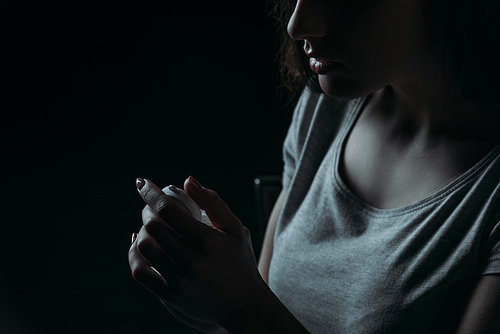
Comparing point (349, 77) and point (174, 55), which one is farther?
point (174, 55)

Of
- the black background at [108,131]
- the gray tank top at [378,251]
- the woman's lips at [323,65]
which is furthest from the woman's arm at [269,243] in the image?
the black background at [108,131]

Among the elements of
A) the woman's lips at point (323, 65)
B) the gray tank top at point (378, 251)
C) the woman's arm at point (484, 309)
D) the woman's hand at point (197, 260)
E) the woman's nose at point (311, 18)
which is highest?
the woman's nose at point (311, 18)

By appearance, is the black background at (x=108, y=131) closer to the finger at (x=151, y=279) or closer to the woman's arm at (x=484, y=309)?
the finger at (x=151, y=279)

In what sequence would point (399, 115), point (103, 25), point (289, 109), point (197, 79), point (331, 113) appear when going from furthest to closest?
point (289, 109), point (197, 79), point (103, 25), point (331, 113), point (399, 115)

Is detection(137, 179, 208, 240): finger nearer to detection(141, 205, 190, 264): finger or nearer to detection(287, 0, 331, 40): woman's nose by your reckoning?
detection(141, 205, 190, 264): finger

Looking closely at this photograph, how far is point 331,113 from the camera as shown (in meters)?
0.88

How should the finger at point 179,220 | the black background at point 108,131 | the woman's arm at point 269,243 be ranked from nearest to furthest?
the finger at point 179,220 → the woman's arm at point 269,243 → the black background at point 108,131

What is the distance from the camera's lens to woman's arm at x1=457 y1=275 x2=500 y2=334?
55 centimetres

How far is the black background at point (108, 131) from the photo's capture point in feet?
4.65

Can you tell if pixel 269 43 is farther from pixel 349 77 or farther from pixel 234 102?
pixel 349 77

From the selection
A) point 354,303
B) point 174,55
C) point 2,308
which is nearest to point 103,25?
point 174,55

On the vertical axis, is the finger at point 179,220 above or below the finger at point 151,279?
above

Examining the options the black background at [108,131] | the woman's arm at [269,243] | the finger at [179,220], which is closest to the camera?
the finger at [179,220]

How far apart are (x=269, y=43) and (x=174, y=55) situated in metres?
0.30
